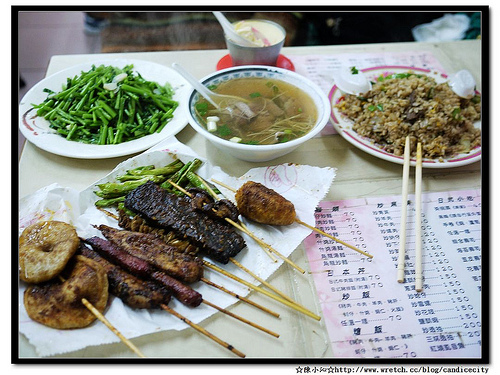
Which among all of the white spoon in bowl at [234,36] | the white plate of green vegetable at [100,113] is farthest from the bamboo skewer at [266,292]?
the white spoon in bowl at [234,36]

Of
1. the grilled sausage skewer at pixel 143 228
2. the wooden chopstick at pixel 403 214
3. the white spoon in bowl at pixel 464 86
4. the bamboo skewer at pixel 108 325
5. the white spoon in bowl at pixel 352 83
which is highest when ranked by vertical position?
the white spoon in bowl at pixel 464 86

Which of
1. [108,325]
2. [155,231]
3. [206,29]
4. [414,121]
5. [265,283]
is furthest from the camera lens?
[206,29]

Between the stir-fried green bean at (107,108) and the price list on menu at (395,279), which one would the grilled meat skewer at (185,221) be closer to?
the price list on menu at (395,279)

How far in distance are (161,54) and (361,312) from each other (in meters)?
3.09

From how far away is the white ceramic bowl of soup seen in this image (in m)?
2.50

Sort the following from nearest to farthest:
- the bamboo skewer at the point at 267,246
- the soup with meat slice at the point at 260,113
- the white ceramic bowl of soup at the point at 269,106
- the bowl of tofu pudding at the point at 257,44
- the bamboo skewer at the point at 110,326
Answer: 1. the bamboo skewer at the point at 110,326
2. the bamboo skewer at the point at 267,246
3. the white ceramic bowl of soup at the point at 269,106
4. the soup with meat slice at the point at 260,113
5. the bowl of tofu pudding at the point at 257,44

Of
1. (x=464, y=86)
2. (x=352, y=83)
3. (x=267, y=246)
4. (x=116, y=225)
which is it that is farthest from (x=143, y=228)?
(x=464, y=86)

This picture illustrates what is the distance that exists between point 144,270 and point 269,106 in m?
1.53

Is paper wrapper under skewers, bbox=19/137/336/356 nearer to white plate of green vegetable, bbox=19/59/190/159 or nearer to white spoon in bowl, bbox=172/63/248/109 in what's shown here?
white plate of green vegetable, bbox=19/59/190/159

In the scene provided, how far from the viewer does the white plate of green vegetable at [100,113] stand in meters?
2.75

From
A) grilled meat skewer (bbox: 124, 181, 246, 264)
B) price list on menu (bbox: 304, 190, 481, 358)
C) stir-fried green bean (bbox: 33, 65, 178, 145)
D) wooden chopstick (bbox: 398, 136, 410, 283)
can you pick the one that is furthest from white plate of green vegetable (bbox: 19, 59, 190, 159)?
wooden chopstick (bbox: 398, 136, 410, 283)

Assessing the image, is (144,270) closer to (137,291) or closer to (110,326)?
(137,291)

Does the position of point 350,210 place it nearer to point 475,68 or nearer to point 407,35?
point 475,68

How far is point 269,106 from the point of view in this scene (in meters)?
2.89
